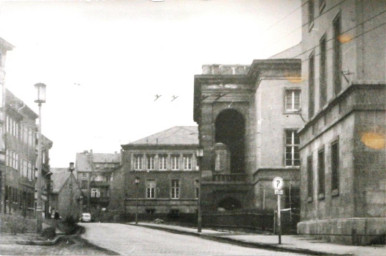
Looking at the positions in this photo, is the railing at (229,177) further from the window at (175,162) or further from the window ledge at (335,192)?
the window ledge at (335,192)

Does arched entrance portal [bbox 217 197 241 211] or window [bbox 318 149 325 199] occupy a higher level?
window [bbox 318 149 325 199]

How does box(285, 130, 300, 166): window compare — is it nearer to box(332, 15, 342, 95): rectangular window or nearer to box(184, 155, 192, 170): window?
box(332, 15, 342, 95): rectangular window

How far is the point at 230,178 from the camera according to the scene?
166ft

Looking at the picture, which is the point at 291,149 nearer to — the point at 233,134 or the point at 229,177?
the point at 229,177

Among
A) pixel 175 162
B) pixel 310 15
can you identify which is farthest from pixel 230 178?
pixel 310 15

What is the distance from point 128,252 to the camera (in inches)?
807

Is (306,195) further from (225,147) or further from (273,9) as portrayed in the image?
(225,147)

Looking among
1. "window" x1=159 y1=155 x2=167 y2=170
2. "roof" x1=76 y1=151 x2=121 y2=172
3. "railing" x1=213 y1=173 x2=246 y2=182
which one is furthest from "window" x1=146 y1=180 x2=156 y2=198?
"roof" x1=76 y1=151 x2=121 y2=172

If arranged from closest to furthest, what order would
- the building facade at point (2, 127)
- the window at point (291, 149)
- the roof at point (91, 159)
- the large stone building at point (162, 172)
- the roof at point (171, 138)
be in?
the building facade at point (2, 127), the window at point (291, 149), the roof at point (171, 138), the large stone building at point (162, 172), the roof at point (91, 159)

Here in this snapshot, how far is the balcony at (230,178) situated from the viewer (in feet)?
165

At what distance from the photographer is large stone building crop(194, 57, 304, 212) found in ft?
147

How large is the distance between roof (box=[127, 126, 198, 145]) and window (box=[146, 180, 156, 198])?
4623 millimetres

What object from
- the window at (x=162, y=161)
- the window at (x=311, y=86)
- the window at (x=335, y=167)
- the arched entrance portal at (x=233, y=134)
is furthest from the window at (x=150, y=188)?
the window at (x=335, y=167)

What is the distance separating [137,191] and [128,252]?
4730 cm
